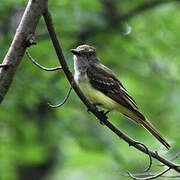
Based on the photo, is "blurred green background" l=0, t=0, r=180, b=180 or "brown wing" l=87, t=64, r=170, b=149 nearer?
"brown wing" l=87, t=64, r=170, b=149

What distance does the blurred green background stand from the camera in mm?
7391

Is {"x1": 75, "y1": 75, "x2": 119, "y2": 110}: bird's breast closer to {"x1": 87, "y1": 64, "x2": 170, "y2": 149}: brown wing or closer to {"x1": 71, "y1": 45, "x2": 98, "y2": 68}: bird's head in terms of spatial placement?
{"x1": 87, "y1": 64, "x2": 170, "y2": 149}: brown wing

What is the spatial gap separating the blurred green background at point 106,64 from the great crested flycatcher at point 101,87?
0.93 m

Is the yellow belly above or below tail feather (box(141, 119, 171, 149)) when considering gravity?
above

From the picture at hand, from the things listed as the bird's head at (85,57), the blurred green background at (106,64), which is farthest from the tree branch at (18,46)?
the blurred green background at (106,64)

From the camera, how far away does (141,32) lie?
A: 375 inches

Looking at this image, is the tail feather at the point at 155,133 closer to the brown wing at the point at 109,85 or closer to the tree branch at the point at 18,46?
the brown wing at the point at 109,85

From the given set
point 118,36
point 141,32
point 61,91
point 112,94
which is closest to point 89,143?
point 61,91

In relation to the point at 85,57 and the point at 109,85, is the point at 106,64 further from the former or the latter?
the point at 109,85

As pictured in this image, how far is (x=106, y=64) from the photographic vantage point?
9.03 meters

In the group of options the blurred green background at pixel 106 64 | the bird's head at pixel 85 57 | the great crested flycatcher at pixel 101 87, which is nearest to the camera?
the great crested flycatcher at pixel 101 87

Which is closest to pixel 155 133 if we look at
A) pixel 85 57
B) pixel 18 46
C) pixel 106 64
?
pixel 85 57

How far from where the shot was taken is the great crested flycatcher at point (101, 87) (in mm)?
5738

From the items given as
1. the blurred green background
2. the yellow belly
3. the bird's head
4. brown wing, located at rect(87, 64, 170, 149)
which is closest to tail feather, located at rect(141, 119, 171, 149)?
brown wing, located at rect(87, 64, 170, 149)
